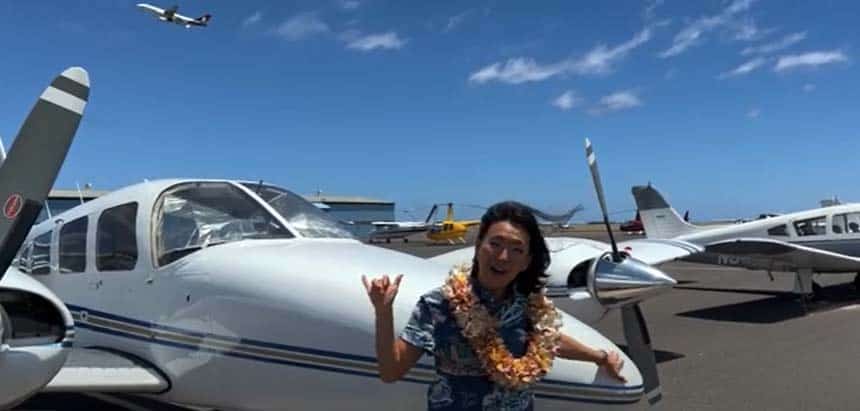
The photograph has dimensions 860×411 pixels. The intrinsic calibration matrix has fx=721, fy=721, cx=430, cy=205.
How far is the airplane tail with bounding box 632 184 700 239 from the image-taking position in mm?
18031

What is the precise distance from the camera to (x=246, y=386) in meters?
4.04

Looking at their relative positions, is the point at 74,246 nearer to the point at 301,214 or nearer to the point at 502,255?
the point at 301,214

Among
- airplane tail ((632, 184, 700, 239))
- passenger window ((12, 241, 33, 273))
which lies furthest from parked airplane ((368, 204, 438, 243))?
passenger window ((12, 241, 33, 273))

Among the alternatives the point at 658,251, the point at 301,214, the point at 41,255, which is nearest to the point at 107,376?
the point at 301,214

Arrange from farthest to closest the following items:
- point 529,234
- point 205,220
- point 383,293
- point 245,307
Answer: point 205,220, point 245,307, point 529,234, point 383,293

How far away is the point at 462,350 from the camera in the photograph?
2.31 meters

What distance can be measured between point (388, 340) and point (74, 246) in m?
4.25

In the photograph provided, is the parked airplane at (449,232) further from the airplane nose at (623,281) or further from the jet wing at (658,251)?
the airplane nose at (623,281)

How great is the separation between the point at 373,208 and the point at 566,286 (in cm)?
6803

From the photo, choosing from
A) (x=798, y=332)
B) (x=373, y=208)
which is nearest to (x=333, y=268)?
(x=798, y=332)

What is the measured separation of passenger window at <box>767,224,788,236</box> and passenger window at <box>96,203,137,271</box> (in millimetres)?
13596

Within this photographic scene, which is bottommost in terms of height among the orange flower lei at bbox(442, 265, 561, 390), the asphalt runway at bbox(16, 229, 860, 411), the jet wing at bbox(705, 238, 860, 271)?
the asphalt runway at bbox(16, 229, 860, 411)

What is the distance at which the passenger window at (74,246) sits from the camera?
17.9ft

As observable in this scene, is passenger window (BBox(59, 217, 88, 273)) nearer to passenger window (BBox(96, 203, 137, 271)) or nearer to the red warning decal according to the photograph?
passenger window (BBox(96, 203, 137, 271))
